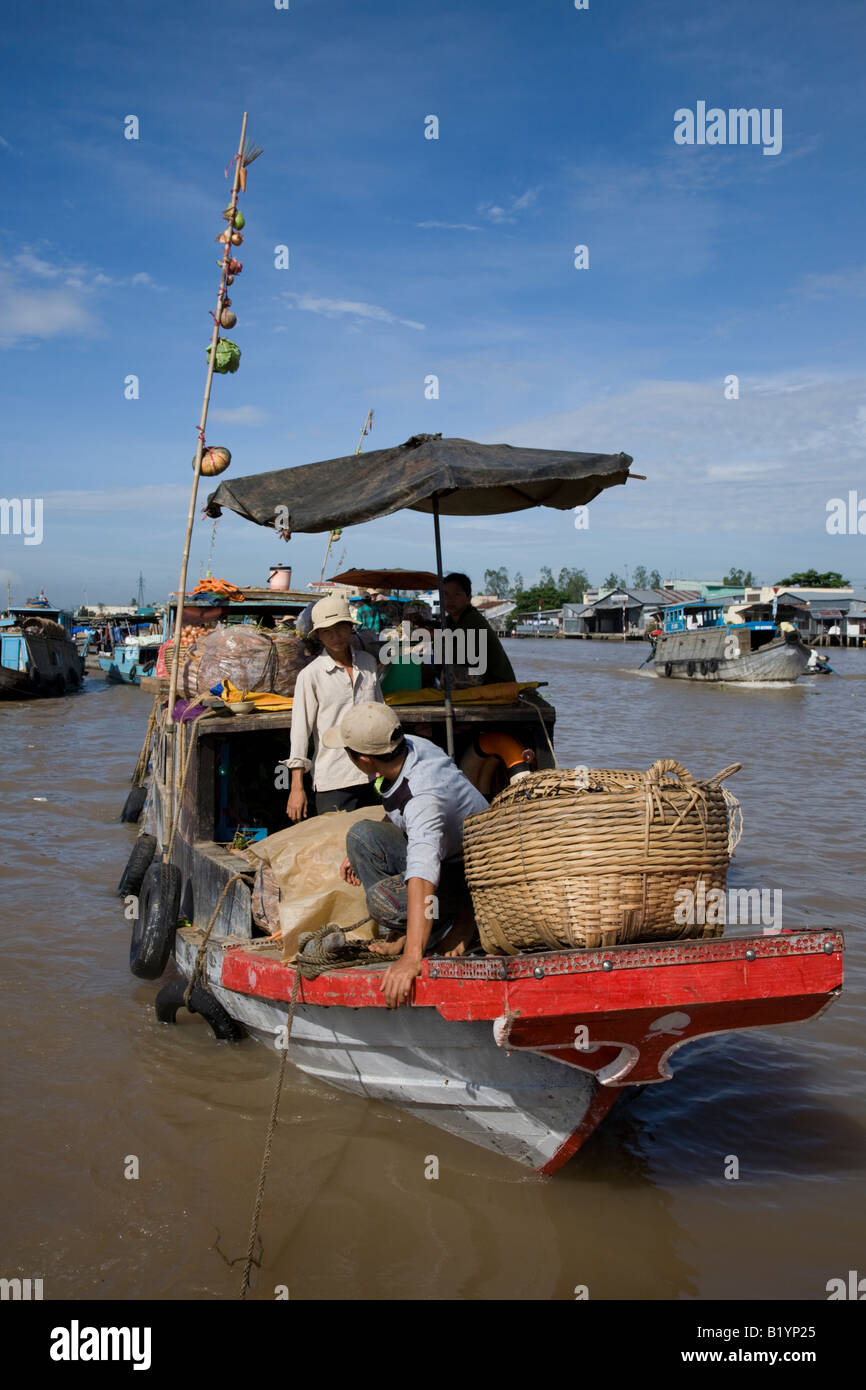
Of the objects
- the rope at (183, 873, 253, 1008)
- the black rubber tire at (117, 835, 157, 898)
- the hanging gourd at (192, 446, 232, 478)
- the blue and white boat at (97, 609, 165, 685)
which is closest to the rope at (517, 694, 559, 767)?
the rope at (183, 873, 253, 1008)

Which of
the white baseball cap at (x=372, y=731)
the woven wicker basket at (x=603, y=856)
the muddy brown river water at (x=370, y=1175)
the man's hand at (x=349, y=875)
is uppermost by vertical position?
the white baseball cap at (x=372, y=731)

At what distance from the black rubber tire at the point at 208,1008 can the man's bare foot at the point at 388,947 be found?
4.55 ft

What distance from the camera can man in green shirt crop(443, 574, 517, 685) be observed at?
5480mm

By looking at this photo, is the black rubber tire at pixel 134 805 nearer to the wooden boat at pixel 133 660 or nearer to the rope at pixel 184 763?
the rope at pixel 184 763

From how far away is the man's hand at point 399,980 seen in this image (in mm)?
3463

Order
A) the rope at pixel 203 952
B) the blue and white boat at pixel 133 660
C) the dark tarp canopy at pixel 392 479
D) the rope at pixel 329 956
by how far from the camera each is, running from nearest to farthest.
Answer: the rope at pixel 329 956
the dark tarp canopy at pixel 392 479
the rope at pixel 203 952
the blue and white boat at pixel 133 660

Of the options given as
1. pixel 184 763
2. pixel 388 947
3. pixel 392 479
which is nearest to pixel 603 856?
pixel 388 947

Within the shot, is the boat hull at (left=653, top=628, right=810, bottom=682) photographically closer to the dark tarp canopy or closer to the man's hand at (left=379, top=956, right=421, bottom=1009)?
the dark tarp canopy

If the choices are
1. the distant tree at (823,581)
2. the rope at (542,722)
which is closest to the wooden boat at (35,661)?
the rope at (542,722)

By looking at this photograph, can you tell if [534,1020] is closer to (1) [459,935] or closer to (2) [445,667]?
(1) [459,935]
